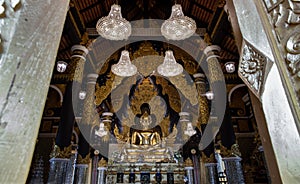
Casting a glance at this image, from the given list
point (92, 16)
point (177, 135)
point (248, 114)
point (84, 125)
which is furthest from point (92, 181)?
point (248, 114)

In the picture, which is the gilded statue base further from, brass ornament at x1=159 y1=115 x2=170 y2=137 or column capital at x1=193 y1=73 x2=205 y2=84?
column capital at x1=193 y1=73 x2=205 y2=84

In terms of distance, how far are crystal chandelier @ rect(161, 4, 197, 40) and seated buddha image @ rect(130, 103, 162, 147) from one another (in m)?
8.58

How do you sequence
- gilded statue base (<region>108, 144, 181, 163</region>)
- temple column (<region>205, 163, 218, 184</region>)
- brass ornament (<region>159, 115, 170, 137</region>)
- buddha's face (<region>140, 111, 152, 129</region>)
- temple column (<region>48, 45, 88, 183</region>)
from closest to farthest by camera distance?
temple column (<region>48, 45, 88, 183</region>) < temple column (<region>205, 163, 218, 184</region>) < gilded statue base (<region>108, 144, 181, 163</region>) < brass ornament (<region>159, 115, 170, 137</region>) < buddha's face (<region>140, 111, 152, 129</region>)

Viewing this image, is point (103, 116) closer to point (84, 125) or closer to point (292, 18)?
point (84, 125)

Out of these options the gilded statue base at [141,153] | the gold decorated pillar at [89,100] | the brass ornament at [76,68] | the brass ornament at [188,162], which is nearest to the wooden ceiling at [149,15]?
the brass ornament at [76,68]

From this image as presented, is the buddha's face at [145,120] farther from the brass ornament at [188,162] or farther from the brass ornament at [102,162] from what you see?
the brass ornament at [188,162]

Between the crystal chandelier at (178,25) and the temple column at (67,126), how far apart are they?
2.80 meters

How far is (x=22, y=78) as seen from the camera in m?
0.68

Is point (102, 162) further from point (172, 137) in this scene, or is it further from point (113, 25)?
point (113, 25)

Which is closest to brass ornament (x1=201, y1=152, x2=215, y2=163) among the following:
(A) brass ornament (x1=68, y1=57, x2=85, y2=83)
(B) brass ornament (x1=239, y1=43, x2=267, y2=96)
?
(A) brass ornament (x1=68, y1=57, x2=85, y2=83)

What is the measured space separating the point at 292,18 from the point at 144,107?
12073mm

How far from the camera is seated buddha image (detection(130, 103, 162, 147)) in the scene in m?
12.2

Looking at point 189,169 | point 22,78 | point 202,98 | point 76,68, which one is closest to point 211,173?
point 202,98

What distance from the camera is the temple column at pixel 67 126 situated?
470cm
